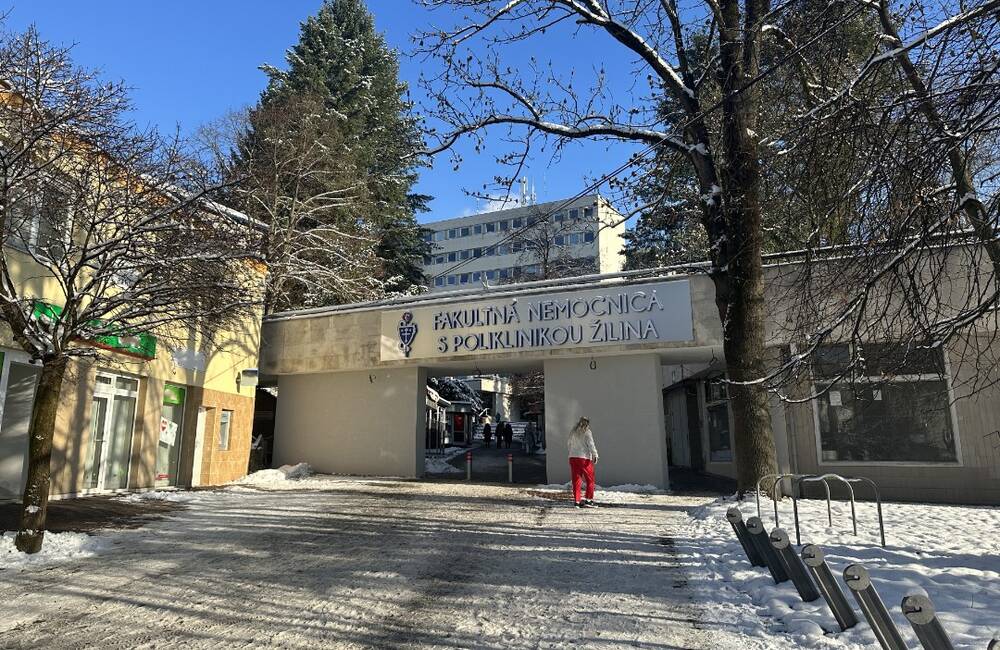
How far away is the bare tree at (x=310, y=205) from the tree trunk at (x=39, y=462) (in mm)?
13924

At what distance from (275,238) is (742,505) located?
17.6 m

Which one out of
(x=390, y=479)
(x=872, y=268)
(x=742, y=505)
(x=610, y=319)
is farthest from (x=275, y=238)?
(x=872, y=268)

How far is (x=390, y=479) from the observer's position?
54.1 feet

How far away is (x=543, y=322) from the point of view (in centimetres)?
1571

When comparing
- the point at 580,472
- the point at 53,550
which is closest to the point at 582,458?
the point at 580,472

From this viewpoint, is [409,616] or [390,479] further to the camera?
[390,479]

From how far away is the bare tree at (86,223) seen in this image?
271 inches

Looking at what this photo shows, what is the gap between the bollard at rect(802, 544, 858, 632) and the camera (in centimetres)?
408

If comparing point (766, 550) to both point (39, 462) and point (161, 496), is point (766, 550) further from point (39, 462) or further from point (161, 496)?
Result: point (161, 496)

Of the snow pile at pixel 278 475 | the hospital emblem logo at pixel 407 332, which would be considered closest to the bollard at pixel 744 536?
the hospital emblem logo at pixel 407 332

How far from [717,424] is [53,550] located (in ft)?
57.8

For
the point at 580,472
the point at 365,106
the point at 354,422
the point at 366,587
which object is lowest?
the point at 366,587

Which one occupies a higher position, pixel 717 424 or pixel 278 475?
pixel 717 424

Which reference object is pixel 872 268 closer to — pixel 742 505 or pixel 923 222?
pixel 923 222
